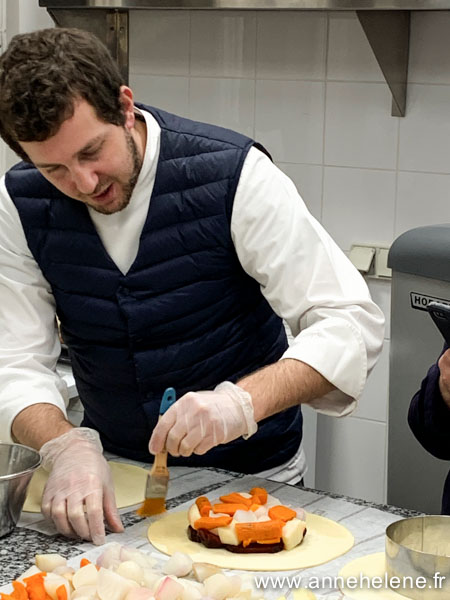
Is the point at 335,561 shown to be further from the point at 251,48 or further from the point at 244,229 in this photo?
the point at 251,48

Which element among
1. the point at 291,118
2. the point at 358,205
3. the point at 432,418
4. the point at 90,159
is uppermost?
the point at 291,118

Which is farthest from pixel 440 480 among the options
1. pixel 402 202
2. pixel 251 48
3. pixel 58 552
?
pixel 251 48

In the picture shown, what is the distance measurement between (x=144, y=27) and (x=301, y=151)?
2.20 ft

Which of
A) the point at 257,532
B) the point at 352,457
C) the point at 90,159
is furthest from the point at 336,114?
the point at 257,532

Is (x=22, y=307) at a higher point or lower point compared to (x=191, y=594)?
higher

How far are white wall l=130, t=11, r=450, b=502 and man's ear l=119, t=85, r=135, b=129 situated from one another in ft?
3.53

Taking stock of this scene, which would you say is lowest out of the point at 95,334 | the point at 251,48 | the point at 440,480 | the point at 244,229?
the point at 440,480

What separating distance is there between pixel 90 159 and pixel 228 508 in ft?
2.12

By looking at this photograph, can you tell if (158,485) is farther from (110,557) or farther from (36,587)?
(36,587)

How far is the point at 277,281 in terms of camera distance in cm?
181

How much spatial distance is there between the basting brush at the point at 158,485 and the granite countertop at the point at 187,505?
23 mm

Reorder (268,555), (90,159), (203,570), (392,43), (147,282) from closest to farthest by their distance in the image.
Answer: (203,570) < (268,555) < (90,159) < (147,282) < (392,43)

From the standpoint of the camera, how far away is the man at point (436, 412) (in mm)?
1729

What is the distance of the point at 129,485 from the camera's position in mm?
1784
